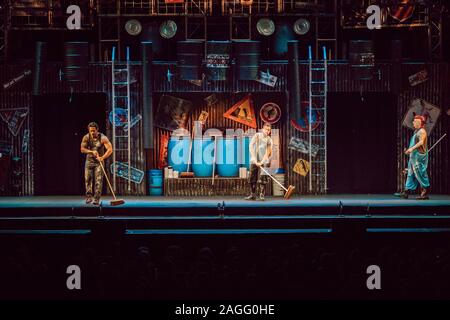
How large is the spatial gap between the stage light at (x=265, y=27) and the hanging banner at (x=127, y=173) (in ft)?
16.6

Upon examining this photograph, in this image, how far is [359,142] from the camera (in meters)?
19.0

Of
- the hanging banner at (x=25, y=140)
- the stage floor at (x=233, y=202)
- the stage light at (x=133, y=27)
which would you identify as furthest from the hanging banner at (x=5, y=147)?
the stage light at (x=133, y=27)

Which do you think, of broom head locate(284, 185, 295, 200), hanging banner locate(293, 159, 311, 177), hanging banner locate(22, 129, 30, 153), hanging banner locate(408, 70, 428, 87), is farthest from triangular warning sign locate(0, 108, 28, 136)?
hanging banner locate(408, 70, 428, 87)

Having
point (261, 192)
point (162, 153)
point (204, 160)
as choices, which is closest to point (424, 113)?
point (261, 192)

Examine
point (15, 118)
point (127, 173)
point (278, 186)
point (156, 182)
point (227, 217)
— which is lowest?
point (227, 217)

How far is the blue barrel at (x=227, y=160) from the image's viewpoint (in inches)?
730

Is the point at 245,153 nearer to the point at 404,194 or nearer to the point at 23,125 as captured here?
the point at 404,194

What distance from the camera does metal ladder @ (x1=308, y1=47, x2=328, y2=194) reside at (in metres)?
18.2

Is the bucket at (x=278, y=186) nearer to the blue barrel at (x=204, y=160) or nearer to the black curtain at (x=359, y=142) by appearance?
the black curtain at (x=359, y=142)

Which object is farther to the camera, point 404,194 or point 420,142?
point 404,194

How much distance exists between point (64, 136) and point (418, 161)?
9446mm

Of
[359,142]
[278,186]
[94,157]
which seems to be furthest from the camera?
[359,142]
